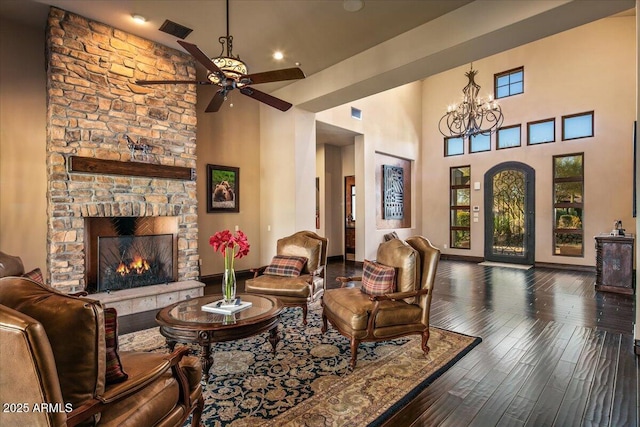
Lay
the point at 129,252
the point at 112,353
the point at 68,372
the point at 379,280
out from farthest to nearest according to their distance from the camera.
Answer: the point at 129,252 → the point at 379,280 → the point at 112,353 → the point at 68,372

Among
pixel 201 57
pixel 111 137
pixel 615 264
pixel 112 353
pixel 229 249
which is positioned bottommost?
pixel 615 264

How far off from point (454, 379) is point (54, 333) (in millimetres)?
2728

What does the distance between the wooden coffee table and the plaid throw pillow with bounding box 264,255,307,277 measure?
1340 mm

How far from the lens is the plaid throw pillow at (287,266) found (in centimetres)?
443

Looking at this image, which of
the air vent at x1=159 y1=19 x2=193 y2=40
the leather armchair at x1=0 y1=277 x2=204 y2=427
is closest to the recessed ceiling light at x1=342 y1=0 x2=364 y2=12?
the air vent at x1=159 y1=19 x2=193 y2=40

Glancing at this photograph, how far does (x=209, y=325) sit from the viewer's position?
2.54m

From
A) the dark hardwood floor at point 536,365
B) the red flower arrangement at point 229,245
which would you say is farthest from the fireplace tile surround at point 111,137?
the dark hardwood floor at point 536,365

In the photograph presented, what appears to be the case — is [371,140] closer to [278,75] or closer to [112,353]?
[278,75]

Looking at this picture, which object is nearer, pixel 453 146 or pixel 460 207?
pixel 460 207

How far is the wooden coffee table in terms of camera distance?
251 cm

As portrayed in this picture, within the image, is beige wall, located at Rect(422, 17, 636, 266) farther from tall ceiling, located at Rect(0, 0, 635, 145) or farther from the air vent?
the air vent

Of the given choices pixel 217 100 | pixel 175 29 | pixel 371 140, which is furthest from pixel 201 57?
pixel 371 140

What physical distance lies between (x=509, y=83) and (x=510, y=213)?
3.45 metres

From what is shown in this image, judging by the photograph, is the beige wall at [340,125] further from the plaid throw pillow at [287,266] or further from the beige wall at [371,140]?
the plaid throw pillow at [287,266]
